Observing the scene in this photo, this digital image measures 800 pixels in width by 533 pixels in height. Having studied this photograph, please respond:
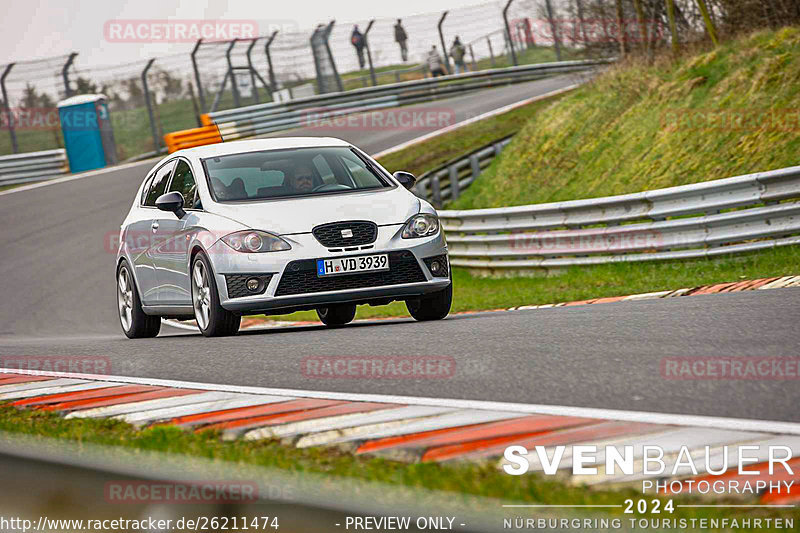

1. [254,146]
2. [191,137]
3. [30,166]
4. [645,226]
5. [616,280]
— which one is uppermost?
[30,166]

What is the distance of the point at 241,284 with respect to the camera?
8422 millimetres

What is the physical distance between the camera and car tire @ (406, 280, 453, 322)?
9273mm

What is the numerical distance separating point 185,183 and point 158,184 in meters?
0.86

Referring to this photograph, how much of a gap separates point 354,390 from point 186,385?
108 centimetres

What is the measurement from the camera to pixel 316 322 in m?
13.2

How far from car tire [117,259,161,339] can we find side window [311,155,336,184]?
2.21m

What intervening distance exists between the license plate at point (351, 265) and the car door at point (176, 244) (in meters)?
1.26

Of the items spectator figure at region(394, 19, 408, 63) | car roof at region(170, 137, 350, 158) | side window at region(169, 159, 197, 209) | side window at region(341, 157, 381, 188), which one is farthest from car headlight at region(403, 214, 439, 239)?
spectator figure at region(394, 19, 408, 63)

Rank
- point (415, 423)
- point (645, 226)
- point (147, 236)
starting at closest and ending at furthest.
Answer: point (415, 423)
point (147, 236)
point (645, 226)

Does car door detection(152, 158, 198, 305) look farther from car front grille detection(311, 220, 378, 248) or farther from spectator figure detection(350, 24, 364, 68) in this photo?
spectator figure detection(350, 24, 364, 68)

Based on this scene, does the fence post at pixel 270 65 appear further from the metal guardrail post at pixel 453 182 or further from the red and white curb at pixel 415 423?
the red and white curb at pixel 415 423

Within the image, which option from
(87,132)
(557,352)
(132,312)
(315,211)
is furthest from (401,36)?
(557,352)

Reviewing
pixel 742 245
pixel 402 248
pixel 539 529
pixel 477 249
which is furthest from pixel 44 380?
pixel 477 249

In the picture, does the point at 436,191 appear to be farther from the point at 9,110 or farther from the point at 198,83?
the point at 9,110
